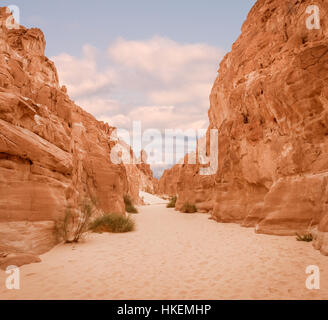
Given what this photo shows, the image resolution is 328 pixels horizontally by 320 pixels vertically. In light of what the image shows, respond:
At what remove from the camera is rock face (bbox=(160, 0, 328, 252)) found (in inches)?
313

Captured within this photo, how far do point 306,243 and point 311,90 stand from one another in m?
5.40

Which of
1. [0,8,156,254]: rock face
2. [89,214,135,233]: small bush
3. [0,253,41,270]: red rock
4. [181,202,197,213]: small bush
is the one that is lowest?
[181,202,197,213]: small bush

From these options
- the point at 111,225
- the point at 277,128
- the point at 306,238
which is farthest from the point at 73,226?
the point at 277,128

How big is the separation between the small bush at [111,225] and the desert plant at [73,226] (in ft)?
Result: 5.56

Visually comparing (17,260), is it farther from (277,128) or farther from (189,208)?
(189,208)

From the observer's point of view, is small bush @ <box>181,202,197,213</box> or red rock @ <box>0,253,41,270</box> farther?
small bush @ <box>181,202,197,213</box>

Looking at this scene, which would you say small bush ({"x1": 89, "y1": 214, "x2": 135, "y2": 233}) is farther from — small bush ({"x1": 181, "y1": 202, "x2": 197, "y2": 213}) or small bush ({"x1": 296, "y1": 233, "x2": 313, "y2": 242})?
small bush ({"x1": 181, "y1": 202, "x2": 197, "y2": 213})

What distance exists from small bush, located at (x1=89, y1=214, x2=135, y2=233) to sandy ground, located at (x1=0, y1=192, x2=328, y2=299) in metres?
2.86

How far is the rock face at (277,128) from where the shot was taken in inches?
313

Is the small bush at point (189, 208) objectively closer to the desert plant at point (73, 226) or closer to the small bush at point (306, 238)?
the desert plant at point (73, 226)

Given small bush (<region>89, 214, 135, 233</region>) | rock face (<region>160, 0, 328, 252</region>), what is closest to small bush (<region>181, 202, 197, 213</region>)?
rock face (<region>160, 0, 328, 252</region>)

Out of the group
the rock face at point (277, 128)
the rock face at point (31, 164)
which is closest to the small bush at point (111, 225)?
the rock face at point (31, 164)

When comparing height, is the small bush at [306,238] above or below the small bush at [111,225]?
above

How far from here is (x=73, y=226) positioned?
308 inches
